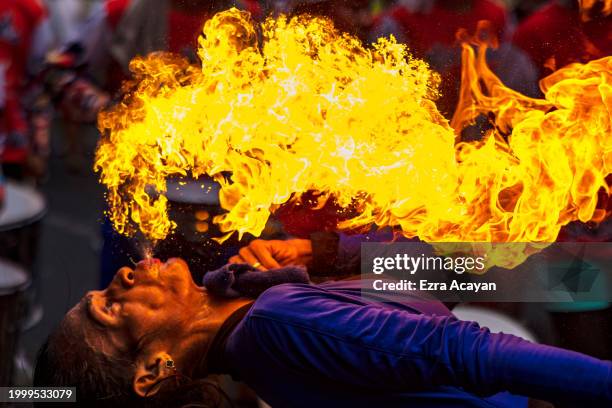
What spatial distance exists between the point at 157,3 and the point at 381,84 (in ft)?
1.58

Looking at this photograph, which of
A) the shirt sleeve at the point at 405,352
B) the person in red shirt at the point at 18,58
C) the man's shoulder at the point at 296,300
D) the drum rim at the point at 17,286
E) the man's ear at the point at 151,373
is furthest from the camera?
the person in red shirt at the point at 18,58

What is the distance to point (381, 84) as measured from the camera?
1.58 meters

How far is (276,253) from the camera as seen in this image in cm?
161

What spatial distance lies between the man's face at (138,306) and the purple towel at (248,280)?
4 cm

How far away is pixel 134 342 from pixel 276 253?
308mm

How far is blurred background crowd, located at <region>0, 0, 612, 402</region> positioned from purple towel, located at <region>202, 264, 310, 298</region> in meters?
0.08

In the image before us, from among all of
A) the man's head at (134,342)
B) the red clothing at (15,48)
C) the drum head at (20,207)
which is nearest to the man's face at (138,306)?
the man's head at (134,342)

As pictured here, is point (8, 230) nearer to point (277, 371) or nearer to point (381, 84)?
point (277, 371)

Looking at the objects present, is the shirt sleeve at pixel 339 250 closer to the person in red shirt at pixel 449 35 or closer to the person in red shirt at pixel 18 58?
the person in red shirt at pixel 449 35

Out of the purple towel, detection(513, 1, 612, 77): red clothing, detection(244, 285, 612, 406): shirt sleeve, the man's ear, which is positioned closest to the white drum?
the man's ear

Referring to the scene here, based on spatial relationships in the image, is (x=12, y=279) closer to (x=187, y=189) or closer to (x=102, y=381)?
(x=102, y=381)

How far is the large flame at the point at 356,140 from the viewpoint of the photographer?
62.3 inches

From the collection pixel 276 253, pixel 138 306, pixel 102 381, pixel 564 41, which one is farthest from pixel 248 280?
pixel 564 41

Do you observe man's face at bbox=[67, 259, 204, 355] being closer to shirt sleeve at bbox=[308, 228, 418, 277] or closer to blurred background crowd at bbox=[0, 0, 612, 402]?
blurred background crowd at bbox=[0, 0, 612, 402]
